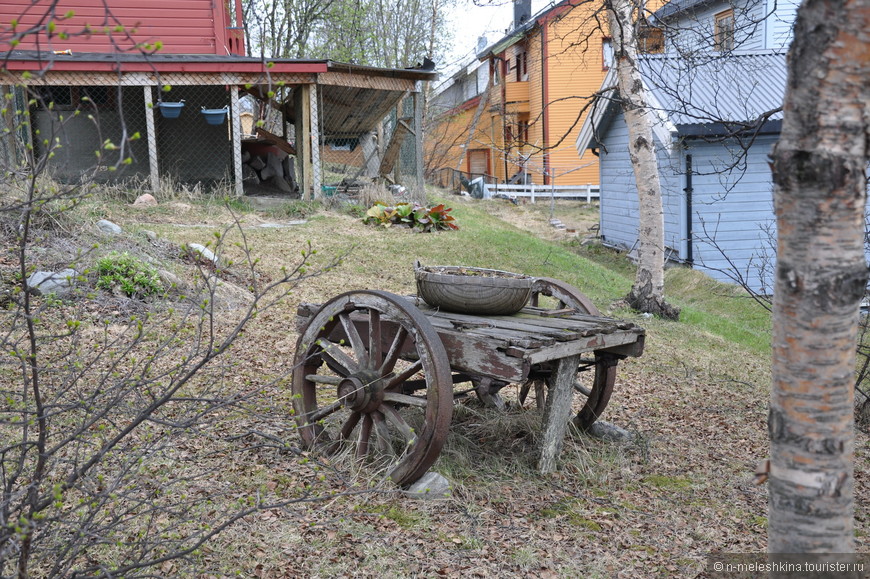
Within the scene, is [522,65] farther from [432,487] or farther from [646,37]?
[432,487]

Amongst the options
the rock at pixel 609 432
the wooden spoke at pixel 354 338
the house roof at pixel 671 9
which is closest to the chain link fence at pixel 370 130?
the house roof at pixel 671 9

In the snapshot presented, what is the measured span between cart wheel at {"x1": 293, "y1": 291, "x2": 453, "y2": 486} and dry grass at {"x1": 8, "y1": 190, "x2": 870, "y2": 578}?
0.63 ft

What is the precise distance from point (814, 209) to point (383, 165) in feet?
52.9

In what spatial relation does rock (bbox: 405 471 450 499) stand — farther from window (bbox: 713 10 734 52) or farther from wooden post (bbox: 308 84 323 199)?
wooden post (bbox: 308 84 323 199)

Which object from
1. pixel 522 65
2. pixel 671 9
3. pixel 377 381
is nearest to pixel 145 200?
pixel 377 381

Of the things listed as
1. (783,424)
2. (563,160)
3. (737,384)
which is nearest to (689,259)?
(737,384)

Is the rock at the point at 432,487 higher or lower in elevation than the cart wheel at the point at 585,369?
lower

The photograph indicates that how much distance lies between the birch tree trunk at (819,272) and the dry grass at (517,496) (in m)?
1.42

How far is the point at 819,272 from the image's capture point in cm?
196

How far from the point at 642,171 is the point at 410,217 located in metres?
5.17

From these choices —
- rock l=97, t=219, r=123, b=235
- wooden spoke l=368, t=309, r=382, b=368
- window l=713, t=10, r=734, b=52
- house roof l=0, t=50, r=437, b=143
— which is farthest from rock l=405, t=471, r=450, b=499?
house roof l=0, t=50, r=437, b=143

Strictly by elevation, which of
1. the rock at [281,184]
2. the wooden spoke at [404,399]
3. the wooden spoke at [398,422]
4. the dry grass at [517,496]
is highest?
the rock at [281,184]

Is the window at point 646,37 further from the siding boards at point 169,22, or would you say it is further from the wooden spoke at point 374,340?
the siding boards at point 169,22

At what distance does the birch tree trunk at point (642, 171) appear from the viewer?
9.41 metres
